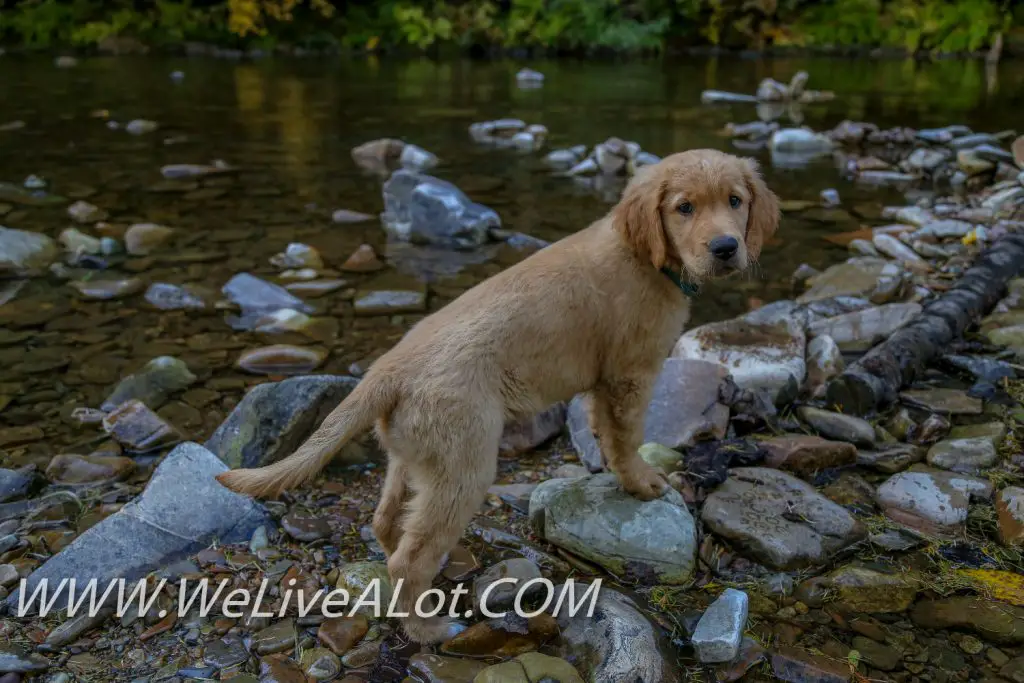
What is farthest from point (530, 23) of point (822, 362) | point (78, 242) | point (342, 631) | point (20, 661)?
point (20, 661)

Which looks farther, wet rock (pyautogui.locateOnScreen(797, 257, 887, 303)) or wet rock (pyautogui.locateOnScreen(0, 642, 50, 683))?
wet rock (pyautogui.locateOnScreen(797, 257, 887, 303))

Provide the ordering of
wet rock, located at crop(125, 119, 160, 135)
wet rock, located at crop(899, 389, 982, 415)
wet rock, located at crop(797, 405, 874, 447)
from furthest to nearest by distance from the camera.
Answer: wet rock, located at crop(125, 119, 160, 135) → wet rock, located at crop(899, 389, 982, 415) → wet rock, located at crop(797, 405, 874, 447)

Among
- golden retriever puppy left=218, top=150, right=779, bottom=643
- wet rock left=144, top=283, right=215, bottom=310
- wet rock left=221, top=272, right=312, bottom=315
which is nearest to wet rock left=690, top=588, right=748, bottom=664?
golden retriever puppy left=218, top=150, right=779, bottom=643

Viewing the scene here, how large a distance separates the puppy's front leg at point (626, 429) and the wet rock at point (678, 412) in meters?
0.63

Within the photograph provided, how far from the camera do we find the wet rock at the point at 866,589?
3.53 metres

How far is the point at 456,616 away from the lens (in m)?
3.58

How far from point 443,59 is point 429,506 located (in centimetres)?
2391

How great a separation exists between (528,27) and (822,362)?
23.1 meters

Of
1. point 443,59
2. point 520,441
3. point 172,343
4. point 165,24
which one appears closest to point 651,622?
point 520,441

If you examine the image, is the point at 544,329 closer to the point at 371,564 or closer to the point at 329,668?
the point at 371,564

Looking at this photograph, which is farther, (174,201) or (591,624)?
(174,201)

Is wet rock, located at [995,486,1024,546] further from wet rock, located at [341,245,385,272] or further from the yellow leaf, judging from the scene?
wet rock, located at [341,245,385,272]

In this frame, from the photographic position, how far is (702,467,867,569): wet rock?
3760 millimetres

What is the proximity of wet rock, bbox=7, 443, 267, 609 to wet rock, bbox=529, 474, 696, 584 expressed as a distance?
1456 mm
